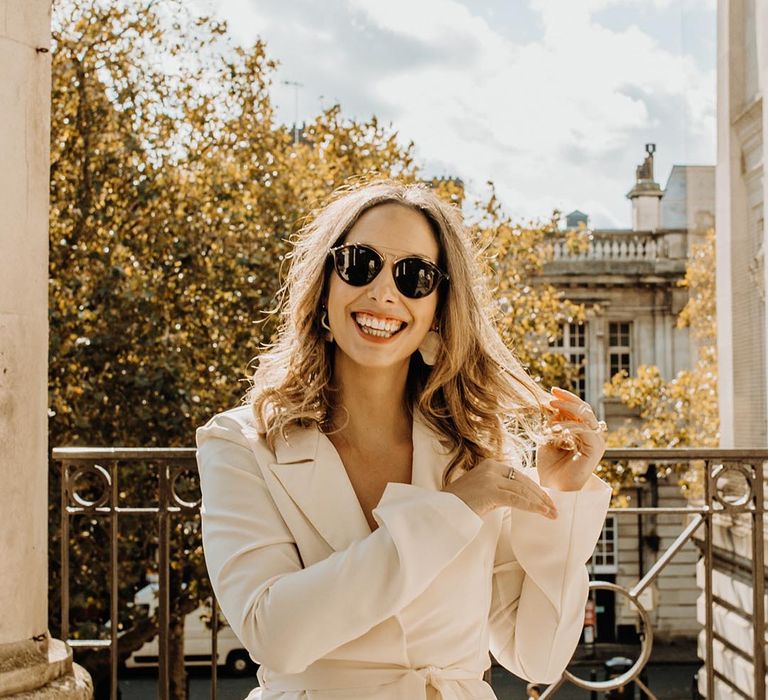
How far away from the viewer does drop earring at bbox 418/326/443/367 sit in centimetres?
243

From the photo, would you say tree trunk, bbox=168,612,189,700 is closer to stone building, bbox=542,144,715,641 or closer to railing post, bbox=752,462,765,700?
railing post, bbox=752,462,765,700

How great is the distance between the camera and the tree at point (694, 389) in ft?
67.8

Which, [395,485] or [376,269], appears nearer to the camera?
[395,485]

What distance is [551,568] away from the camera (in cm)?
230

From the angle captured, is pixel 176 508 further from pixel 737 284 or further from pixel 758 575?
pixel 737 284

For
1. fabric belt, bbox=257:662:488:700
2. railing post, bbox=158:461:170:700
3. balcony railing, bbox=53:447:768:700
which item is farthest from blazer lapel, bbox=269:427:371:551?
railing post, bbox=158:461:170:700

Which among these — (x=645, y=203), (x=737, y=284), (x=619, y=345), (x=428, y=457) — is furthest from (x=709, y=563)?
(x=645, y=203)

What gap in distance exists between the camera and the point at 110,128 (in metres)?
15.1

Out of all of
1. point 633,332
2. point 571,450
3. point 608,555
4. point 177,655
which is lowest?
point 608,555

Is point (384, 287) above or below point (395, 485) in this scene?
above

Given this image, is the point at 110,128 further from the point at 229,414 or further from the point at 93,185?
the point at 229,414

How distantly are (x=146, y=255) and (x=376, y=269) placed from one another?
45.1ft

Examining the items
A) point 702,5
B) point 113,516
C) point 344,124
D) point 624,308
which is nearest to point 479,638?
point 113,516

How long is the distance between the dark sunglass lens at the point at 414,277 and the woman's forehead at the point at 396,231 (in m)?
0.03
